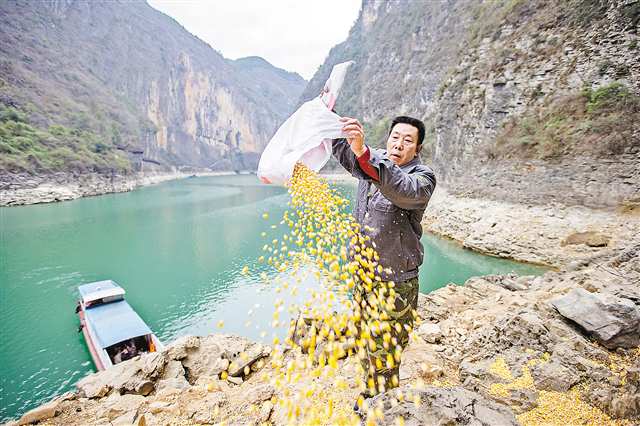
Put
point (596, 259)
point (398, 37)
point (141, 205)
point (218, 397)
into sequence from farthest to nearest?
1. point (398, 37)
2. point (141, 205)
3. point (596, 259)
4. point (218, 397)

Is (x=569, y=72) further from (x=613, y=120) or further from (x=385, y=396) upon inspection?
(x=385, y=396)

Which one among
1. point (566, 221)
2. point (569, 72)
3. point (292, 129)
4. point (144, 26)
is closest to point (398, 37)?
point (569, 72)

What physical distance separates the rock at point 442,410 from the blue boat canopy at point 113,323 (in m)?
7.81

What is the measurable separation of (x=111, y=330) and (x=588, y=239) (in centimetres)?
1648

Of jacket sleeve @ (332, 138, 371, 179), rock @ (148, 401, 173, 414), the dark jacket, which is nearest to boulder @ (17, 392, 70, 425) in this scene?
rock @ (148, 401, 173, 414)

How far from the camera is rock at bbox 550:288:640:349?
11.6ft

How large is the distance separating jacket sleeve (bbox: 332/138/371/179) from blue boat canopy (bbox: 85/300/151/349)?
8152 mm

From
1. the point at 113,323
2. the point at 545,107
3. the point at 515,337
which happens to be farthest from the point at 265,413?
the point at 545,107

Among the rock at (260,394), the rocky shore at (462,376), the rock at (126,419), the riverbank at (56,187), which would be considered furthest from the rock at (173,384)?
the riverbank at (56,187)

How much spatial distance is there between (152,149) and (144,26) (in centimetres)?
6064

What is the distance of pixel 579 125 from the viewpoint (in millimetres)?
14578

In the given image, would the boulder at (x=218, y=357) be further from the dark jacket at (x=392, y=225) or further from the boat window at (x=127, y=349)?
the dark jacket at (x=392, y=225)

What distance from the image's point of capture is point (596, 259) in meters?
9.54

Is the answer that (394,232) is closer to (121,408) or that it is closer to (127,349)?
(121,408)
